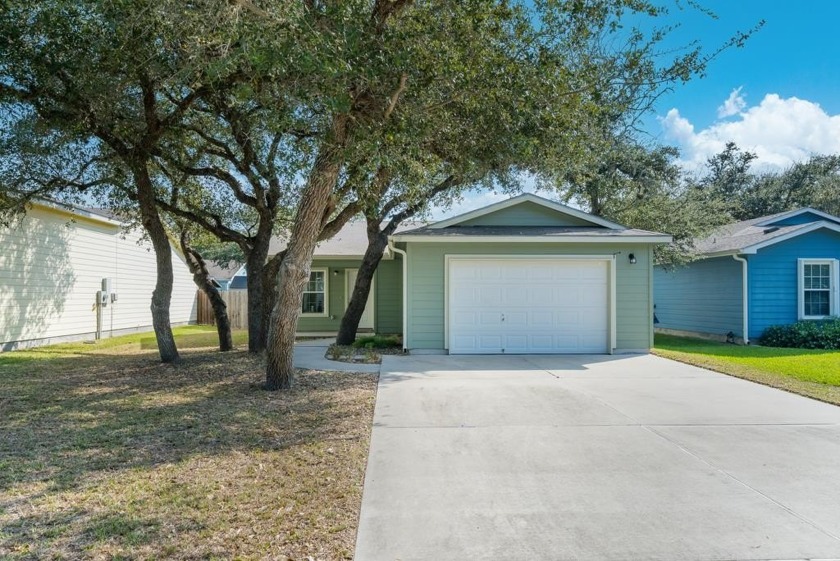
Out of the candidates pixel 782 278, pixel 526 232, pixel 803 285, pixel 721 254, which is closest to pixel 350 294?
pixel 526 232

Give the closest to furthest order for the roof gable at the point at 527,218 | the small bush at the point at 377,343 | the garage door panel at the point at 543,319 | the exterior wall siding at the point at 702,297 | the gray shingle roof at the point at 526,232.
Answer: the gray shingle roof at the point at 526,232
the garage door panel at the point at 543,319
the roof gable at the point at 527,218
the small bush at the point at 377,343
the exterior wall siding at the point at 702,297

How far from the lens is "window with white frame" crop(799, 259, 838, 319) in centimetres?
1426

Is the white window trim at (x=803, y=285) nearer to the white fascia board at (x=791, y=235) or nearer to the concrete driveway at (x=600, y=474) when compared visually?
the white fascia board at (x=791, y=235)

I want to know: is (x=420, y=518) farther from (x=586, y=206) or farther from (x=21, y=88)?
(x=586, y=206)

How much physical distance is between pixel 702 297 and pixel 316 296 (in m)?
12.3

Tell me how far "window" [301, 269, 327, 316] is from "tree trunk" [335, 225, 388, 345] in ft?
11.8

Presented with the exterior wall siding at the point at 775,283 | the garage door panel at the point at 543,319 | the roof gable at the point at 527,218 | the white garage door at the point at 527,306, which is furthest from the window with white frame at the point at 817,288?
the garage door panel at the point at 543,319

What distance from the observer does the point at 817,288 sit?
47.2ft

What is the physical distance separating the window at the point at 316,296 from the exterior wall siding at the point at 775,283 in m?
12.5

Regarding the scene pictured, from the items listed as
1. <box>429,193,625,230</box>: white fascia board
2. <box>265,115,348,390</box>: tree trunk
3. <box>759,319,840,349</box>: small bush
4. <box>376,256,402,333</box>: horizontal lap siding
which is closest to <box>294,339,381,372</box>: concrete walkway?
<box>265,115,348,390</box>: tree trunk

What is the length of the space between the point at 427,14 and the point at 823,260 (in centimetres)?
1355

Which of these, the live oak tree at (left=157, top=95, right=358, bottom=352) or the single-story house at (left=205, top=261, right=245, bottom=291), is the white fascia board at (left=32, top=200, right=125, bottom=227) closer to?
the live oak tree at (left=157, top=95, right=358, bottom=352)

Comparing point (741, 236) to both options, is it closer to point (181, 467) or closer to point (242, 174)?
point (242, 174)

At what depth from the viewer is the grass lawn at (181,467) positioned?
10.8 ft
